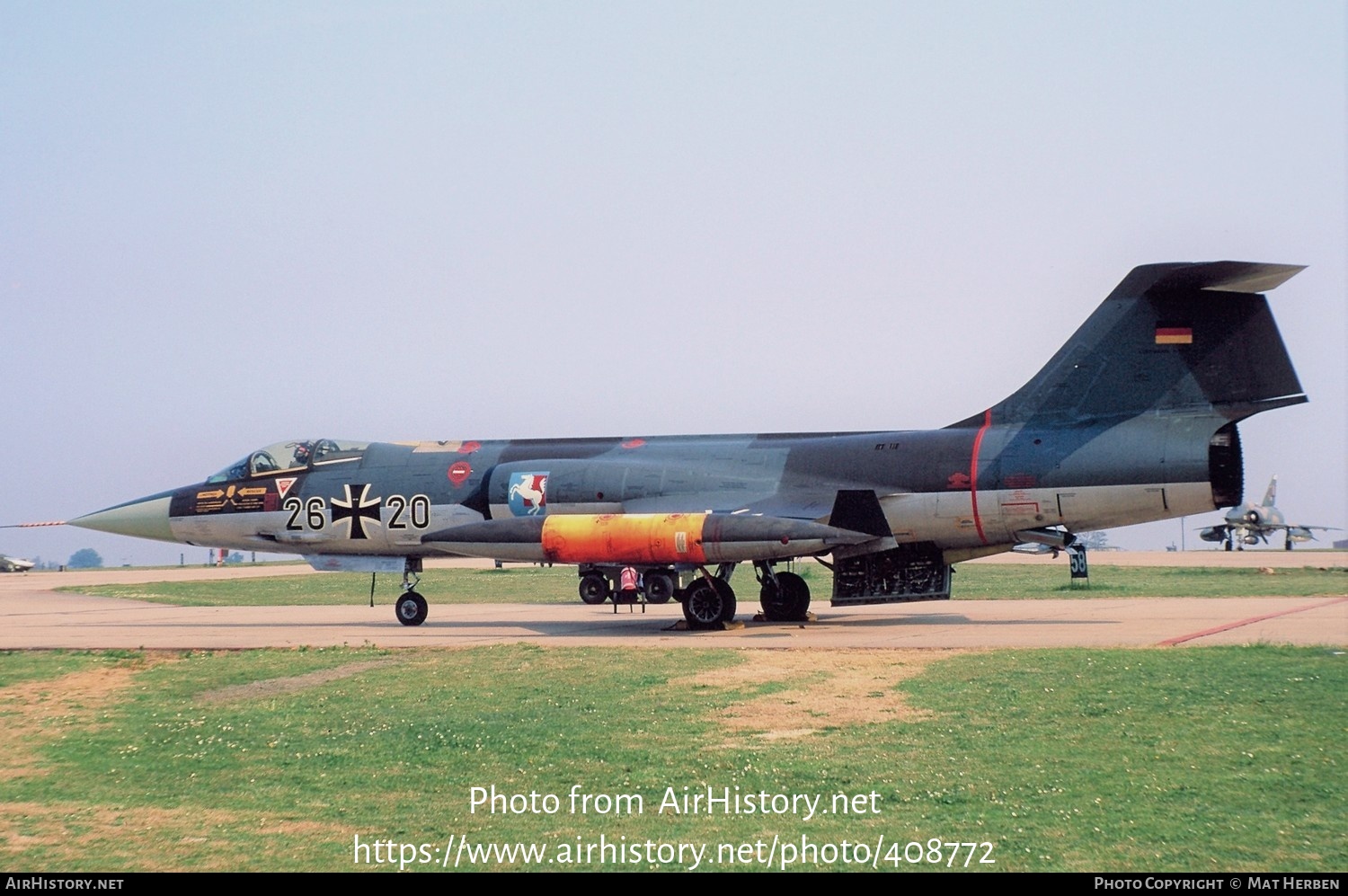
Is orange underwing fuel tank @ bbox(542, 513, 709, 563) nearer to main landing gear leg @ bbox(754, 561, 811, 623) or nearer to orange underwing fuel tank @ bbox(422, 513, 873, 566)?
orange underwing fuel tank @ bbox(422, 513, 873, 566)

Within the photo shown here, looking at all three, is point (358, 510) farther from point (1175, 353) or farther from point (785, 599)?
point (1175, 353)

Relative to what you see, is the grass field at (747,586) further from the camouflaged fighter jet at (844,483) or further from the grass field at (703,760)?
the grass field at (703,760)

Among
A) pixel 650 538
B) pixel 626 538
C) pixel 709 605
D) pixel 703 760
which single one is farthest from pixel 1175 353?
pixel 703 760

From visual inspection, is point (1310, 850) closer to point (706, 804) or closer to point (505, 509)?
point (706, 804)

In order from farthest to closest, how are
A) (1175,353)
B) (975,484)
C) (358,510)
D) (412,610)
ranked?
(358,510) < (412,610) < (975,484) < (1175,353)

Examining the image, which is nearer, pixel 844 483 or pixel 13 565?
pixel 844 483

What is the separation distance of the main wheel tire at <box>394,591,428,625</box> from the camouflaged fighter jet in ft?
0.12

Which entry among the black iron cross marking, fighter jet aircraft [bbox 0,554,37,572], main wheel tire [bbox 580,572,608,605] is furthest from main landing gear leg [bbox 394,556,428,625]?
fighter jet aircraft [bbox 0,554,37,572]

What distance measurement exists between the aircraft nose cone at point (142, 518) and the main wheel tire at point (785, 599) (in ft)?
40.7

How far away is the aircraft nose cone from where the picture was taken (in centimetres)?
2652

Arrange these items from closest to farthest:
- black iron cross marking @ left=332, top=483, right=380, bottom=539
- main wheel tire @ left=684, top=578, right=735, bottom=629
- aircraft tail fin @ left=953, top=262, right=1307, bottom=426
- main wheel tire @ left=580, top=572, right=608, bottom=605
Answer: aircraft tail fin @ left=953, top=262, right=1307, bottom=426
main wheel tire @ left=684, top=578, right=735, bottom=629
black iron cross marking @ left=332, top=483, right=380, bottom=539
main wheel tire @ left=580, top=572, right=608, bottom=605

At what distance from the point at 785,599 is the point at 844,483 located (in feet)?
8.62

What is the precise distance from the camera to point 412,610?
958 inches
